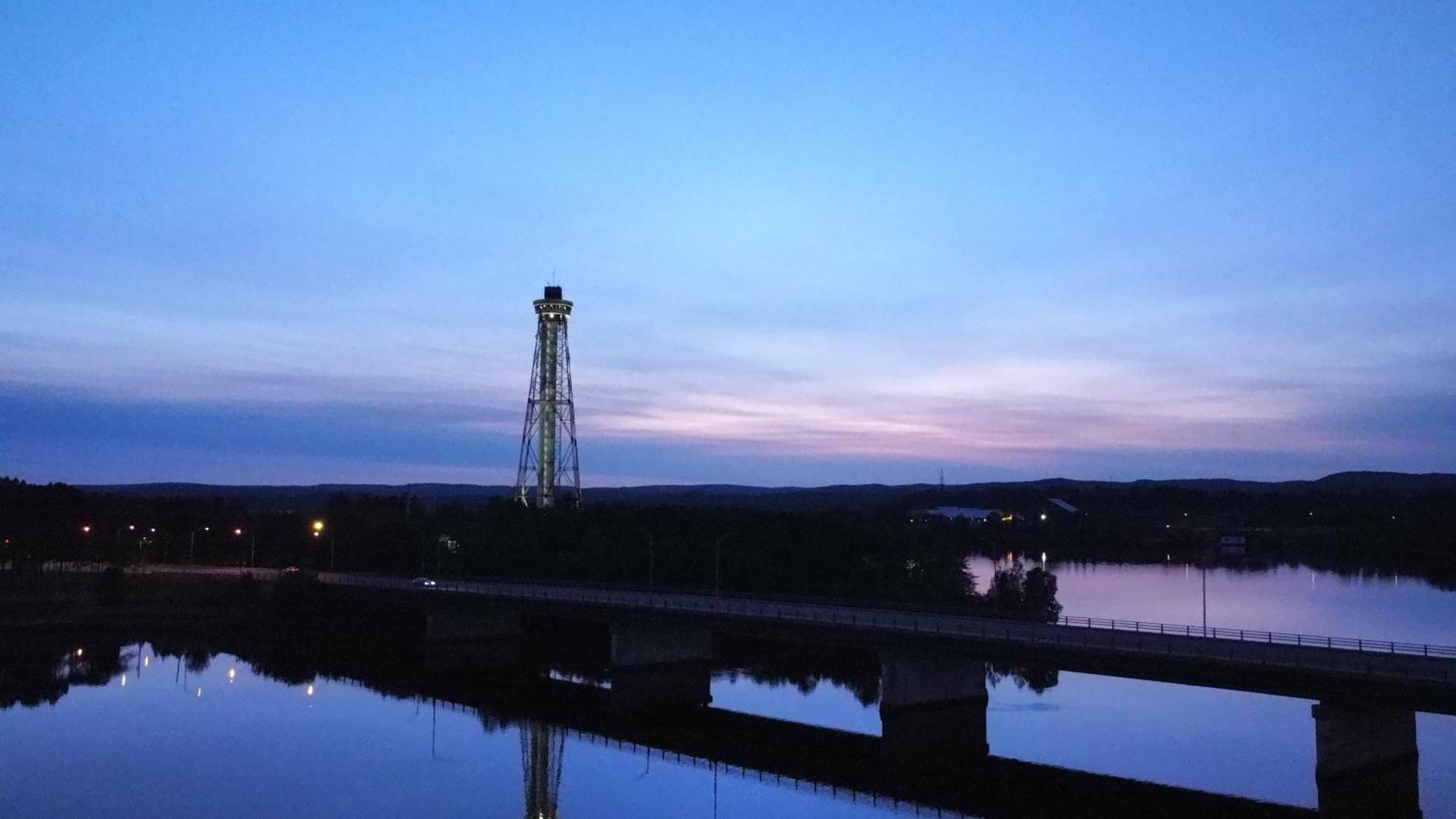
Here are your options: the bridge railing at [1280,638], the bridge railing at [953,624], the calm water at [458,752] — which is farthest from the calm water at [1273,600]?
the calm water at [458,752]

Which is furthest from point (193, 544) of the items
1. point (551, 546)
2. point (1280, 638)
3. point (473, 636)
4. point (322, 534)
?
point (1280, 638)

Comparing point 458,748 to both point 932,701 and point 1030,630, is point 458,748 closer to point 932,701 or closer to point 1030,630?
point 932,701

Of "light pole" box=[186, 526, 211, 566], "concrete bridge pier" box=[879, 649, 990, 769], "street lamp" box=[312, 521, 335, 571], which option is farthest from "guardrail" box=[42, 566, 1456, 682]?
"light pole" box=[186, 526, 211, 566]

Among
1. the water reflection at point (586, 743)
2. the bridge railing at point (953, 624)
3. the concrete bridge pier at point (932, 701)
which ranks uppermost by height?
the bridge railing at point (953, 624)

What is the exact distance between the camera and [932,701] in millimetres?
56531

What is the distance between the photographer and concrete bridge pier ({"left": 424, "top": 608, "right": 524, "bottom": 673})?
83625mm

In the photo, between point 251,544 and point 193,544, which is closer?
point 251,544

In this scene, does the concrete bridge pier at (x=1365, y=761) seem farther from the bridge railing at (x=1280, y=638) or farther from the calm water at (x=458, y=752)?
the bridge railing at (x=1280, y=638)

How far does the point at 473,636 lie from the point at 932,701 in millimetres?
39897

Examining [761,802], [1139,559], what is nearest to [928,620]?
[761,802]

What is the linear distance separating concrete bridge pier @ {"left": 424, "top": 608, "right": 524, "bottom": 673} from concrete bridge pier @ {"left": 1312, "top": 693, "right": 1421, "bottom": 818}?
54244 millimetres

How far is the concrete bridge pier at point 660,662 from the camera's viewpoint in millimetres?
67688

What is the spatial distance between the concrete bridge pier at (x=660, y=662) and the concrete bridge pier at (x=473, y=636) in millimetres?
15261

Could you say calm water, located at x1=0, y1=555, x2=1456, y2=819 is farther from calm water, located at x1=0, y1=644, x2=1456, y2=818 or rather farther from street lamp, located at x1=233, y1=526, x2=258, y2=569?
street lamp, located at x1=233, y1=526, x2=258, y2=569
